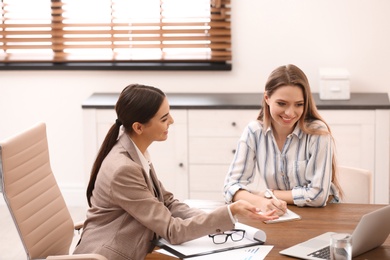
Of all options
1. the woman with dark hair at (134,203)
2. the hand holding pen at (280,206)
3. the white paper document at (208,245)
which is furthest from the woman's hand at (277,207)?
the white paper document at (208,245)

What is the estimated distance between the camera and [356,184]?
326 centimetres

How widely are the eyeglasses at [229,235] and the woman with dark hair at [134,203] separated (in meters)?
0.04

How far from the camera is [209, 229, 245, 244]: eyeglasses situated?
257 cm

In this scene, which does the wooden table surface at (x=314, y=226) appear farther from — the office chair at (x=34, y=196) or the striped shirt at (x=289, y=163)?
the office chair at (x=34, y=196)

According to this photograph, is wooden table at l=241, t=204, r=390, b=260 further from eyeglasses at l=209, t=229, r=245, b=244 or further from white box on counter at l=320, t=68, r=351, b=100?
white box on counter at l=320, t=68, r=351, b=100

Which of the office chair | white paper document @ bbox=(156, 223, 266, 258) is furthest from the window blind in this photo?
white paper document @ bbox=(156, 223, 266, 258)

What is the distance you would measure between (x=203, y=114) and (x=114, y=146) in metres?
1.98

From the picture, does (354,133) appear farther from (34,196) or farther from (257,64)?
(34,196)

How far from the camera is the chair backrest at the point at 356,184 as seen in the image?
10.6ft

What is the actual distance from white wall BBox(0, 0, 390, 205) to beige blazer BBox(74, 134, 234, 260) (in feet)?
8.29

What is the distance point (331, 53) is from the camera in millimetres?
5004

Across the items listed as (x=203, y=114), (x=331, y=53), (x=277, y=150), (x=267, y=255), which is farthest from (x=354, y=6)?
(x=267, y=255)

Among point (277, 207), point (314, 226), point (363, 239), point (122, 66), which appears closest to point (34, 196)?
point (277, 207)

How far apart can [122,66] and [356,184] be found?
2.29 metres
